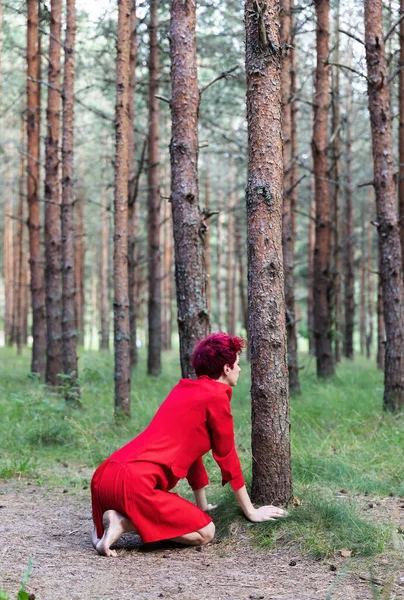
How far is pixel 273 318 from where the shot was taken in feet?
17.3

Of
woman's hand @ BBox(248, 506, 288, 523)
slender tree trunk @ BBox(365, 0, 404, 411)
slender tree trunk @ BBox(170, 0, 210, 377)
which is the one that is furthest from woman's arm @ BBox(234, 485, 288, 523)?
slender tree trunk @ BBox(365, 0, 404, 411)

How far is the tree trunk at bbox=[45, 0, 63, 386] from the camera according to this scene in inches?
503

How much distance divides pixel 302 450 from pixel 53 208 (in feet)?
25.7

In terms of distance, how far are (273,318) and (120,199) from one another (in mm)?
4866

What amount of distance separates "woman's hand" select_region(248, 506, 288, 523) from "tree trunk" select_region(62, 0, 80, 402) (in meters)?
6.89

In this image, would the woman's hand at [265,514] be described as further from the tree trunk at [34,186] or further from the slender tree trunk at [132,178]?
the tree trunk at [34,186]

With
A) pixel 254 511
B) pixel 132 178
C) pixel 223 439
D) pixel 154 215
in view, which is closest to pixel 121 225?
pixel 132 178

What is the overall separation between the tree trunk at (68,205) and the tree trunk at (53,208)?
0.92m

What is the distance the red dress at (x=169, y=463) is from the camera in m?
4.70

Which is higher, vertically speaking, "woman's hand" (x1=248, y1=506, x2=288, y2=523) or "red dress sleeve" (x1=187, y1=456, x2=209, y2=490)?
"red dress sleeve" (x1=187, y1=456, x2=209, y2=490)

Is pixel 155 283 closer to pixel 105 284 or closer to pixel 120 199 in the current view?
pixel 120 199

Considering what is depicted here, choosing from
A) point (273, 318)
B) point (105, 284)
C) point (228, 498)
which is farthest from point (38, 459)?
point (105, 284)

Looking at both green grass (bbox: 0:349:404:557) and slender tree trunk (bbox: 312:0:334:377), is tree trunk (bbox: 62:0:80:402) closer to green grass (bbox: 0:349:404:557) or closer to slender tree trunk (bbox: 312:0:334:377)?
green grass (bbox: 0:349:404:557)

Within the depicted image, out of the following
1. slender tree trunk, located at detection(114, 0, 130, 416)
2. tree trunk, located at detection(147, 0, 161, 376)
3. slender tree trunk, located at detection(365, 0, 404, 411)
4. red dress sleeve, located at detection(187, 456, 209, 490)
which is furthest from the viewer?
tree trunk, located at detection(147, 0, 161, 376)
